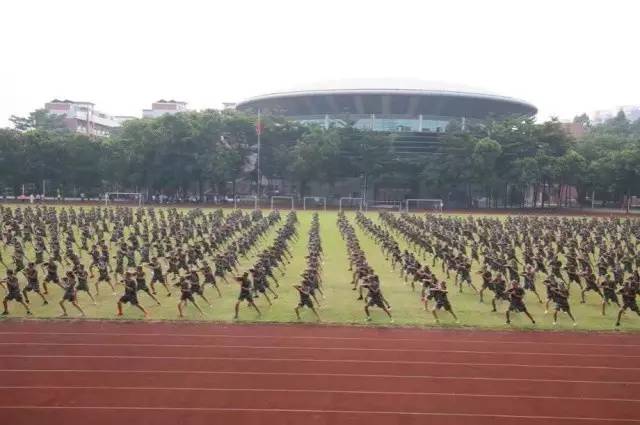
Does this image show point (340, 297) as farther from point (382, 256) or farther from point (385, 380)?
point (382, 256)

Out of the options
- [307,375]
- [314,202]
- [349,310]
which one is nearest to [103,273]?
[349,310]

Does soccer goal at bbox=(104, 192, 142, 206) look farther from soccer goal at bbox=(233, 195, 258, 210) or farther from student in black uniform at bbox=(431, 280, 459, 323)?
student in black uniform at bbox=(431, 280, 459, 323)

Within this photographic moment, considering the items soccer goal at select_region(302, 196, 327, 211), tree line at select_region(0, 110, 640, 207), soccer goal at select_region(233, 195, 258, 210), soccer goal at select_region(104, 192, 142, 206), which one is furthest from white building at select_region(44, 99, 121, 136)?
soccer goal at select_region(302, 196, 327, 211)

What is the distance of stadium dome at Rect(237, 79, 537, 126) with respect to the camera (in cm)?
7150

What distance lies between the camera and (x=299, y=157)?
59.6m

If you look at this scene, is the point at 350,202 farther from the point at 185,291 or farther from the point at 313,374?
the point at 313,374

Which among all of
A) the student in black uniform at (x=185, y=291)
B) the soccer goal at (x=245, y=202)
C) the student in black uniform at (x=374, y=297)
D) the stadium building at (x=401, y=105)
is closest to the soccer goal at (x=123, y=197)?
the soccer goal at (x=245, y=202)

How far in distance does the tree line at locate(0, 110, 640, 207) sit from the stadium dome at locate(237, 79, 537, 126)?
868 cm

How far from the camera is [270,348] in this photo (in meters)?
11.5

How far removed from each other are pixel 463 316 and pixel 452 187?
53692 millimetres

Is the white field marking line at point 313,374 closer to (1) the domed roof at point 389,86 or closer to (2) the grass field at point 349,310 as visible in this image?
(2) the grass field at point 349,310

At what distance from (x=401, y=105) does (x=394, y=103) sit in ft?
3.66

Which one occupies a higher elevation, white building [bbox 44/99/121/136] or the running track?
white building [bbox 44/99/121/136]

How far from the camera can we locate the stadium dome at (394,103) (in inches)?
2815
